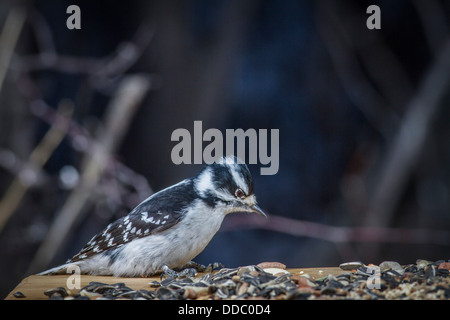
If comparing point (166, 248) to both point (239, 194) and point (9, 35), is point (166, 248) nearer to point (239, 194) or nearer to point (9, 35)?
point (239, 194)

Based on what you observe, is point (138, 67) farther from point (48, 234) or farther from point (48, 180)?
point (48, 234)

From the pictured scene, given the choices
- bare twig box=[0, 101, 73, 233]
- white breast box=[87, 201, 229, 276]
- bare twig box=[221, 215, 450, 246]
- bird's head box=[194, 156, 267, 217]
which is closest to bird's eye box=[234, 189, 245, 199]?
bird's head box=[194, 156, 267, 217]

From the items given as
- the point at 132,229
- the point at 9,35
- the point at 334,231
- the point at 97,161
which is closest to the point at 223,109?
the point at 97,161

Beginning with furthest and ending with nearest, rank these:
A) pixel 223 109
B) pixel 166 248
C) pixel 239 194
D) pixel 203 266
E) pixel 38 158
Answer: pixel 223 109
pixel 38 158
pixel 203 266
pixel 239 194
pixel 166 248

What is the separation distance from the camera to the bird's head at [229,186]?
269 cm

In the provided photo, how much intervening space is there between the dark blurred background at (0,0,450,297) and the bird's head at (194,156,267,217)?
154mm

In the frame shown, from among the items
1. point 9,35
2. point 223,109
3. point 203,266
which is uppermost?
point 9,35

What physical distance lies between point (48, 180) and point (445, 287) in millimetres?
1987

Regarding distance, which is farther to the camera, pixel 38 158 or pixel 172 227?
pixel 38 158

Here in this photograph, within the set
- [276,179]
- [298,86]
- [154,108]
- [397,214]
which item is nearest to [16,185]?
[154,108]

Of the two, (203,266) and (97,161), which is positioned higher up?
(97,161)

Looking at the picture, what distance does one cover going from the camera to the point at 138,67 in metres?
3.02

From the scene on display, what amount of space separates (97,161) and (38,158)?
0.30 meters

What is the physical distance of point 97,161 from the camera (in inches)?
119
